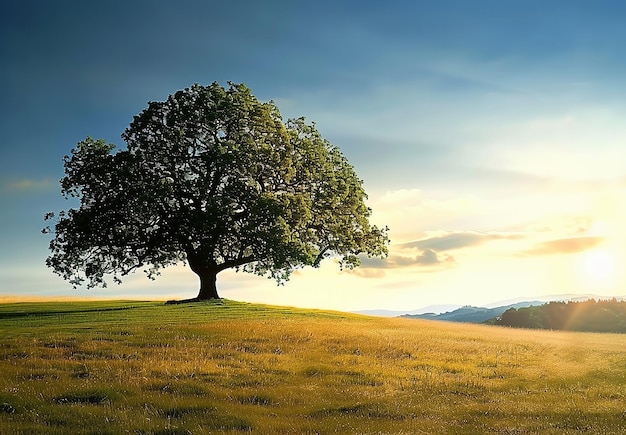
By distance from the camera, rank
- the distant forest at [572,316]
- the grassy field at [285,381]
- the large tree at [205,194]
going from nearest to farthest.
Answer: the grassy field at [285,381] → the large tree at [205,194] → the distant forest at [572,316]

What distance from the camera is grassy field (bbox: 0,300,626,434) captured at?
15.7 meters

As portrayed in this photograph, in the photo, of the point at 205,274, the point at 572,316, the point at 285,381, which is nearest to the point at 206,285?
the point at 205,274

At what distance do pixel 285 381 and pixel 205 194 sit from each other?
92.9 ft

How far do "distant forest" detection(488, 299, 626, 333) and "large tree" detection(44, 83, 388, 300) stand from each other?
34080mm

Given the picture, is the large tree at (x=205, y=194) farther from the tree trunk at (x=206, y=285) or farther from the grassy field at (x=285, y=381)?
the grassy field at (x=285, y=381)

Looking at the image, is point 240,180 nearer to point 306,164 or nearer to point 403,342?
point 306,164

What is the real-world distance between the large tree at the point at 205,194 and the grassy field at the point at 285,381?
12698 mm

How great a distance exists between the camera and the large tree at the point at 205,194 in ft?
155

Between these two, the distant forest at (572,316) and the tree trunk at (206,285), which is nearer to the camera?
the tree trunk at (206,285)

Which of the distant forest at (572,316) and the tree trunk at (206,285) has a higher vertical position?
the tree trunk at (206,285)

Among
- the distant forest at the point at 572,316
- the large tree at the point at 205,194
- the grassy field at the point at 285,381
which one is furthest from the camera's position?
the distant forest at the point at 572,316

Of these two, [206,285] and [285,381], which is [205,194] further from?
[285,381]

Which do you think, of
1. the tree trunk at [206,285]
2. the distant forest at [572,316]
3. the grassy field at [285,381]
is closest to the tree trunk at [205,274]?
the tree trunk at [206,285]

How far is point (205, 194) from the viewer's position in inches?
1879
